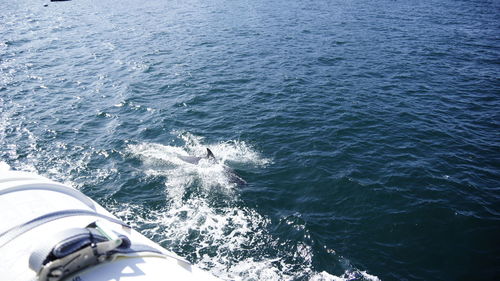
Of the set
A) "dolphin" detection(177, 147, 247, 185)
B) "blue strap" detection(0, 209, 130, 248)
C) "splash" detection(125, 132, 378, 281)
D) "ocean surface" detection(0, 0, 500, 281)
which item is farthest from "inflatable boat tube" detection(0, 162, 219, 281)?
"dolphin" detection(177, 147, 247, 185)

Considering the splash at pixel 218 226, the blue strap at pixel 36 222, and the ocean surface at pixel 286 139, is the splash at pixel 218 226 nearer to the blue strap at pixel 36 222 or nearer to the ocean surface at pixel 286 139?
the ocean surface at pixel 286 139

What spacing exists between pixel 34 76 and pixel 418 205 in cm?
4334

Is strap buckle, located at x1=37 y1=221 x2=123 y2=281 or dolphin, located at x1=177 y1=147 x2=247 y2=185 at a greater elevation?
strap buckle, located at x1=37 y1=221 x2=123 y2=281

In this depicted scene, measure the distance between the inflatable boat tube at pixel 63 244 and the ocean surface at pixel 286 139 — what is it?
8498 mm

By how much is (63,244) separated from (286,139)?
2068cm

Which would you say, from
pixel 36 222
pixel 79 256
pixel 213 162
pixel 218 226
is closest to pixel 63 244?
pixel 79 256

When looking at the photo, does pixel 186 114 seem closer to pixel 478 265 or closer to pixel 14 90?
pixel 14 90

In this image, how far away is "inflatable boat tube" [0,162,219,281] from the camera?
570cm

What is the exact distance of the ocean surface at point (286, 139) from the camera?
16344mm

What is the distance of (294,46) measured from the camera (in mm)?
43875

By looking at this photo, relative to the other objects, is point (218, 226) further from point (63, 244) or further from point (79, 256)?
point (63, 244)

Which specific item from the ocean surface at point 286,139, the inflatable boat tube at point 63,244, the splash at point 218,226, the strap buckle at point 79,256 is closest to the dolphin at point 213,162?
the splash at point 218,226

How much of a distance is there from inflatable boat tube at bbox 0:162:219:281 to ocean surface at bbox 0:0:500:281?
8498 millimetres

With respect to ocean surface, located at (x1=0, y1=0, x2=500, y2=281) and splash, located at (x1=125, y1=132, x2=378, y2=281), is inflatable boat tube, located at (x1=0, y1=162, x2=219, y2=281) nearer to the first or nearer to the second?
splash, located at (x1=125, y1=132, x2=378, y2=281)
